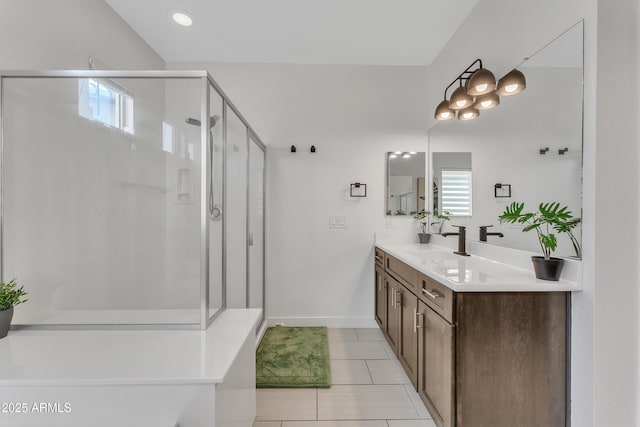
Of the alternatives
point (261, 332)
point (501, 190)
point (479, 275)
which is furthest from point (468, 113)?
point (261, 332)

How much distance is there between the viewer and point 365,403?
1812 millimetres

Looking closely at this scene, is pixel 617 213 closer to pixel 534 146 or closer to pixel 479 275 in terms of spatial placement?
pixel 534 146

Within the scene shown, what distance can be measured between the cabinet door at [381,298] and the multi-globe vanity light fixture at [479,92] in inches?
58.4

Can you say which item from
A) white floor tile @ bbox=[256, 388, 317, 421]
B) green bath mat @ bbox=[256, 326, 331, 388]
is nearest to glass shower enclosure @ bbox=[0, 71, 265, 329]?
white floor tile @ bbox=[256, 388, 317, 421]

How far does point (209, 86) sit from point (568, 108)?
175 centimetres

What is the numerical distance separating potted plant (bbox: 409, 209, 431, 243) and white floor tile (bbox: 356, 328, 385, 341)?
1.01 m

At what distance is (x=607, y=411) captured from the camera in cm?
127

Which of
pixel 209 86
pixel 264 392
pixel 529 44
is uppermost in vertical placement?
pixel 529 44

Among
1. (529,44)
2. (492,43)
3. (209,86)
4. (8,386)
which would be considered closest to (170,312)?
(8,386)

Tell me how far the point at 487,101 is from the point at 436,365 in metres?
1.70

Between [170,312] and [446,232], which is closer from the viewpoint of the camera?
[170,312]

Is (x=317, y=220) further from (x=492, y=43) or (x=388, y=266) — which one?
(x=492, y=43)

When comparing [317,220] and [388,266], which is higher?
[317,220]

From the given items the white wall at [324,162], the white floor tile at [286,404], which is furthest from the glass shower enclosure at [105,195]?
the white wall at [324,162]
